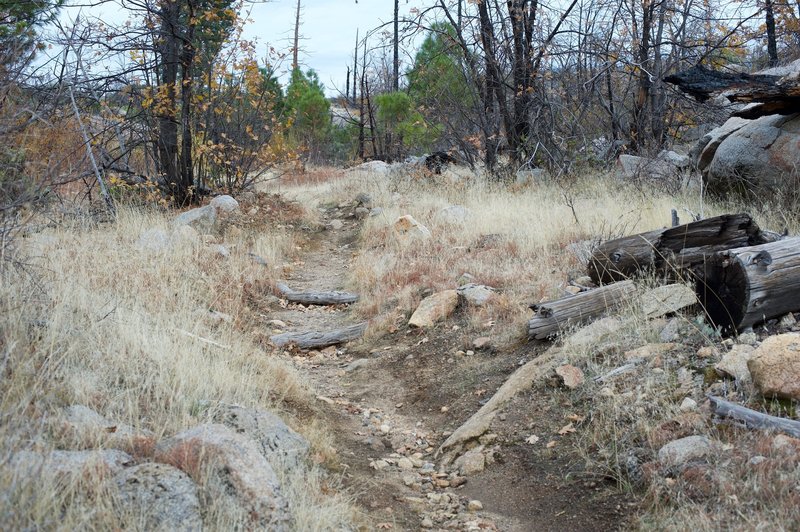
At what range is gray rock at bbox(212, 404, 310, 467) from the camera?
3629 mm

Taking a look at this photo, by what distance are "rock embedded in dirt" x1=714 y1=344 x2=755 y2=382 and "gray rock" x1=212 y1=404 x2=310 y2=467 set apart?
2.35 metres

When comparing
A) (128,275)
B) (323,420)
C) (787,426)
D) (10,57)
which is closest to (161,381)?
(323,420)

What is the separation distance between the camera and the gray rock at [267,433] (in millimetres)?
3629

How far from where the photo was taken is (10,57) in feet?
13.8

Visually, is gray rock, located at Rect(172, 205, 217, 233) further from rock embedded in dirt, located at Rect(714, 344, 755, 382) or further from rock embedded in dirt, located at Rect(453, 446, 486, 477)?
rock embedded in dirt, located at Rect(714, 344, 755, 382)

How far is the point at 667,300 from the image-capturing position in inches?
196

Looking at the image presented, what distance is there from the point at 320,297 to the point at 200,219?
9.68 ft

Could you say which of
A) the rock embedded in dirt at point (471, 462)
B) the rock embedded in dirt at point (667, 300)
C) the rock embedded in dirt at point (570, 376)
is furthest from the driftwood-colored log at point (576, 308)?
the rock embedded in dirt at point (471, 462)

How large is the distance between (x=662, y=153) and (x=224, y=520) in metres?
11.2

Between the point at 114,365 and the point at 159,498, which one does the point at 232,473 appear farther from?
the point at 114,365

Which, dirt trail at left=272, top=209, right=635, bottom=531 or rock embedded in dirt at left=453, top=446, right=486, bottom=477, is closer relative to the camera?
dirt trail at left=272, top=209, right=635, bottom=531

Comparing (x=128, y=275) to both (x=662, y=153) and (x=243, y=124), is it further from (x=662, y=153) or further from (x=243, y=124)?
(x=662, y=153)

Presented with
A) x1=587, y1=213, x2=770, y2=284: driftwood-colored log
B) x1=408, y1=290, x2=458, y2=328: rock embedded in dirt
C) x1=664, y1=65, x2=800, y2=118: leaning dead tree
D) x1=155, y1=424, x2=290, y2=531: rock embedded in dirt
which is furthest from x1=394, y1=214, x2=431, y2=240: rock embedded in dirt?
x1=155, y1=424, x2=290, y2=531: rock embedded in dirt

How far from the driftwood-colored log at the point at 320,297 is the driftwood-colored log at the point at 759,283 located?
420cm
